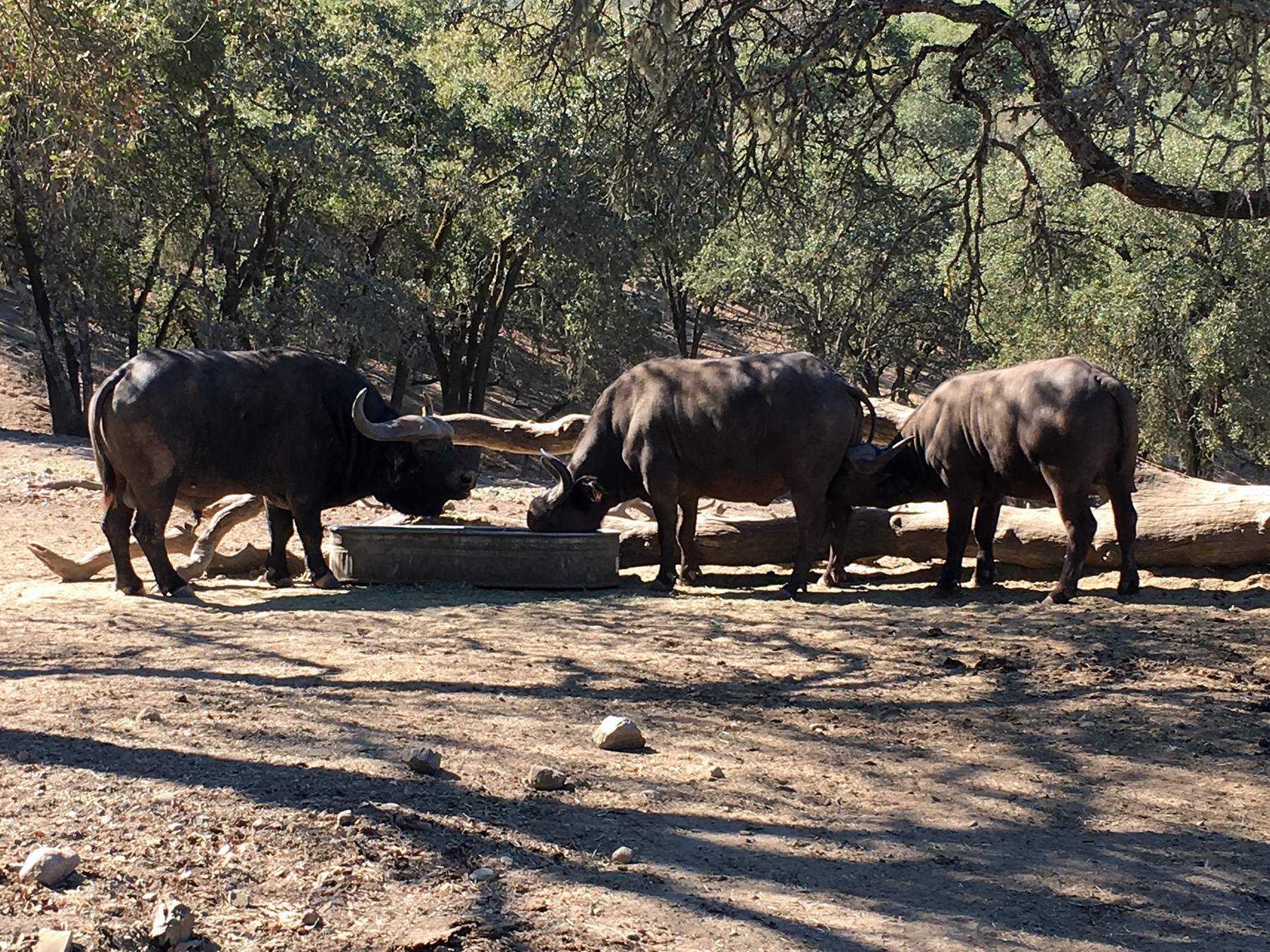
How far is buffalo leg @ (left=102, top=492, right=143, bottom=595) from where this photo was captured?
35.5 ft

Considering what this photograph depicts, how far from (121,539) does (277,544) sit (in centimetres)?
142

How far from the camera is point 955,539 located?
37.4ft

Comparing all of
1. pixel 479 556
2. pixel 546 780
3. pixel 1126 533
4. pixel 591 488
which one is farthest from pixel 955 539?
pixel 546 780

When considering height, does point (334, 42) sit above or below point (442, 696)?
above

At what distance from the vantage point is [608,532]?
11461mm

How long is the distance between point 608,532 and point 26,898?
7653mm

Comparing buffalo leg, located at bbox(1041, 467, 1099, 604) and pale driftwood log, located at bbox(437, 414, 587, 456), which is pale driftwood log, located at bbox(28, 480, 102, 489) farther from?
buffalo leg, located at bbox(1041, 467, 1099, 604)

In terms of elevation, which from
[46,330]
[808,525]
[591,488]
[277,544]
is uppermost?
[46,330]

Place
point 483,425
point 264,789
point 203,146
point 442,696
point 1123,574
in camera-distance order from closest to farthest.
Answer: point 264,789 < point 442,696 < point 1123,574 < point 483,425 < point 203,146

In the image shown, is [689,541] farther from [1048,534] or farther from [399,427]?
[1048,534]

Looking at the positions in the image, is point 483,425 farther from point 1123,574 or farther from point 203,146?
point 203,146

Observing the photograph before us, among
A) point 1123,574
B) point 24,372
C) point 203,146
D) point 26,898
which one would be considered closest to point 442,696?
point 26,898

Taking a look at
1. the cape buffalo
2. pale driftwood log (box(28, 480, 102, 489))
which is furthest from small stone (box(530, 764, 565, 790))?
pale driftwood log (box(28, 480, 102, 489))

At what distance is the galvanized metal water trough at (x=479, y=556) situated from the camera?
11.2 metres
